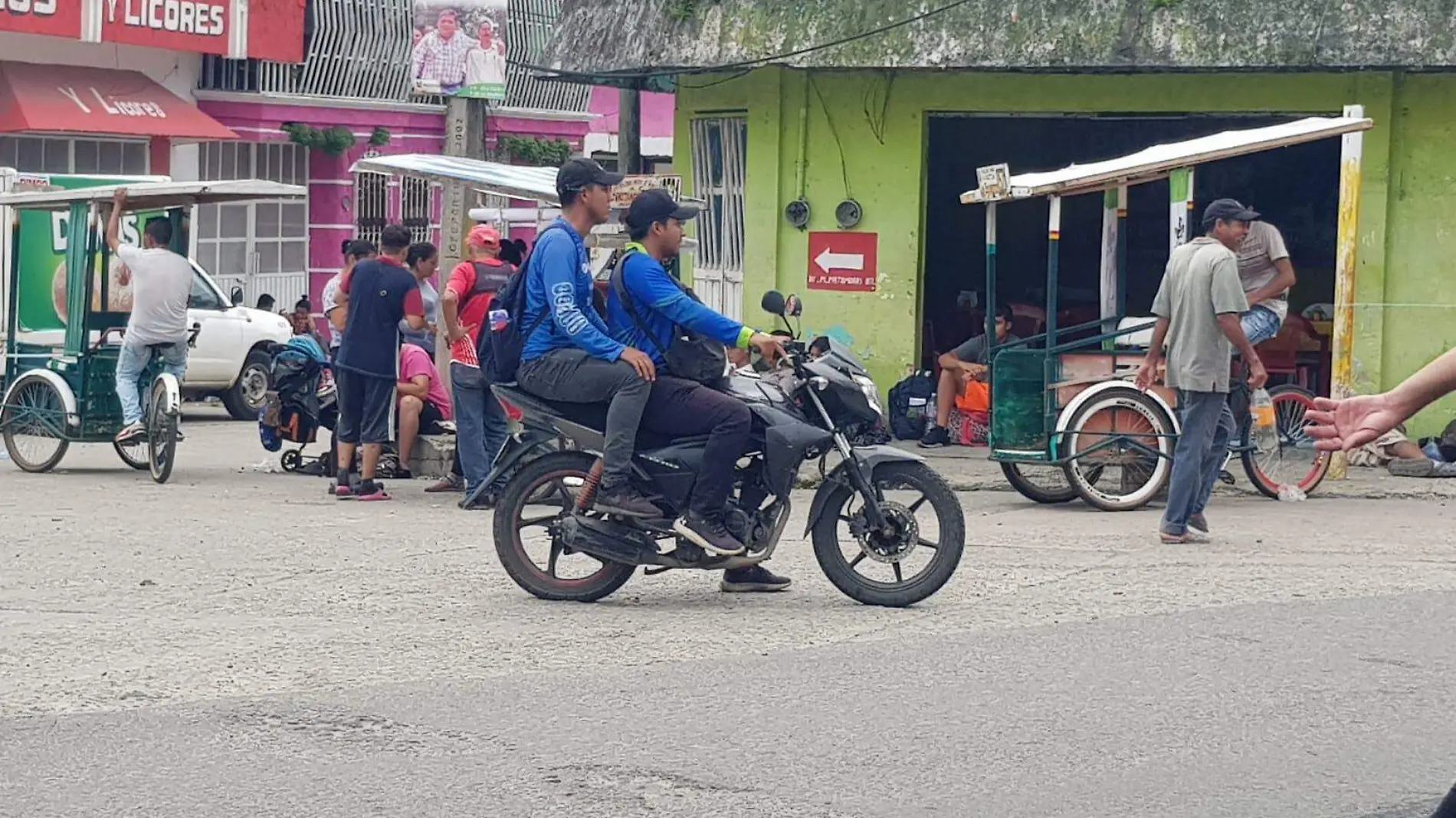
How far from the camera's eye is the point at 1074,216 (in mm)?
21312

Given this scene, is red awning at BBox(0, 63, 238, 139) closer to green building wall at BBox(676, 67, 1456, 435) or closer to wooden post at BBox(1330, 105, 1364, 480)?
green building wall at BBox(676, 67, 1456, 435)

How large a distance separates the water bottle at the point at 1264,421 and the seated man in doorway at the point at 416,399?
17.5 ft

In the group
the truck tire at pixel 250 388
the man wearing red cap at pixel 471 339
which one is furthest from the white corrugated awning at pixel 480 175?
the truck tire at pixel 250 388

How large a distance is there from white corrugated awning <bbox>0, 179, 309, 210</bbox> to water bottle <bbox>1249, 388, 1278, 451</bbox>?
631 centimetres

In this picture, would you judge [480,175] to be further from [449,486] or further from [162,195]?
[162,195]

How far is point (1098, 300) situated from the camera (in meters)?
20.5

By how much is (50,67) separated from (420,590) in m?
18.3

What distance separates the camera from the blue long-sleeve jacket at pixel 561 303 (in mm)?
9344

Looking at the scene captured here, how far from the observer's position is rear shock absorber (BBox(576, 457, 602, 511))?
9.41 meters

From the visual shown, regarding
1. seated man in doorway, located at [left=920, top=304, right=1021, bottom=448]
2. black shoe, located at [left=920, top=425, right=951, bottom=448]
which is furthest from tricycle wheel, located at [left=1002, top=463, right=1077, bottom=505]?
black shoe, located at [left=920, top=425, right=951, bottom=448]

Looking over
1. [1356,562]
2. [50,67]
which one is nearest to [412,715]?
[1356,562]

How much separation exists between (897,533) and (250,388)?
1424 cm

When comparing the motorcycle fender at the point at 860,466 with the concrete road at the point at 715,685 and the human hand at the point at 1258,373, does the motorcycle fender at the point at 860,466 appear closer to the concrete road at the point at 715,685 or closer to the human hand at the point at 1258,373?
the concrete road at the point at 715,685

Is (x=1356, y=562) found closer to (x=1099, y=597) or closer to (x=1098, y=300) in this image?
(x=1099, y=597)
